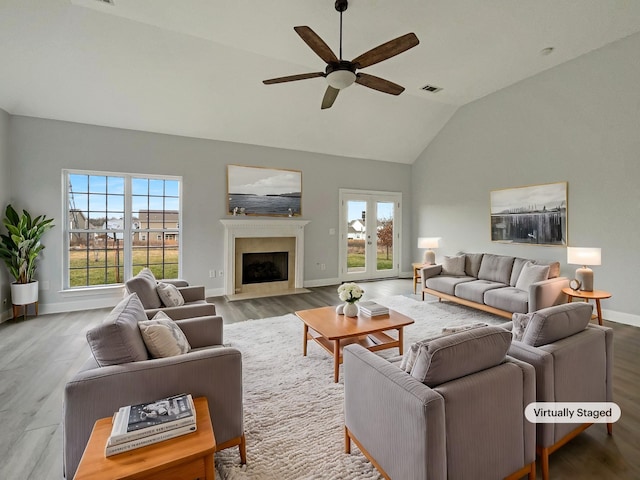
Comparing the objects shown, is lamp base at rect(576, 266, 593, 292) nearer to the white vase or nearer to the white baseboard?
the white baseboard

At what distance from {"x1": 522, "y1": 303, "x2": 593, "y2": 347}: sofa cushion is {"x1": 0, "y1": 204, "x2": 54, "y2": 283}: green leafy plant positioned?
5.80 meters

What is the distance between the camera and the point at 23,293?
410 centimetres

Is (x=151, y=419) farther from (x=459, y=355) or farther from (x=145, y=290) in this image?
(x=145, y=290)

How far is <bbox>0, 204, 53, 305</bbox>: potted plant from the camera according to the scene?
4027mm

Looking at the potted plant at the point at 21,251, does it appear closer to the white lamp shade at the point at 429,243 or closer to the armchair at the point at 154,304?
the armchair at the point at 154,304

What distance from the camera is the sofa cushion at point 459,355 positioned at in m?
1.32

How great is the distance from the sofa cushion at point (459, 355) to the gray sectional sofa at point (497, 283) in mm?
2869

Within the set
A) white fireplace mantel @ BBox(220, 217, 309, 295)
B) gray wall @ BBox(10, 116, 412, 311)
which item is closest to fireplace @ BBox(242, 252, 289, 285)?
white fireplace mantel @ BBox(220, 217, 309, 295)

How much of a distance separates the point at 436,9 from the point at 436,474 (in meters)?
4.03

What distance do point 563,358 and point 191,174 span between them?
18.5 feet

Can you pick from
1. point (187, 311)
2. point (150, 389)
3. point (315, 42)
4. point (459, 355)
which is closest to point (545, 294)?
point (459, 355)

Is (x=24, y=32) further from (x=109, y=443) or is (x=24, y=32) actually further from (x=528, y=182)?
(x=528, y=182)

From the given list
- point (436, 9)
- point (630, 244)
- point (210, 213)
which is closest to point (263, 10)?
point (436, 9)

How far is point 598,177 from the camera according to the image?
4.19m
